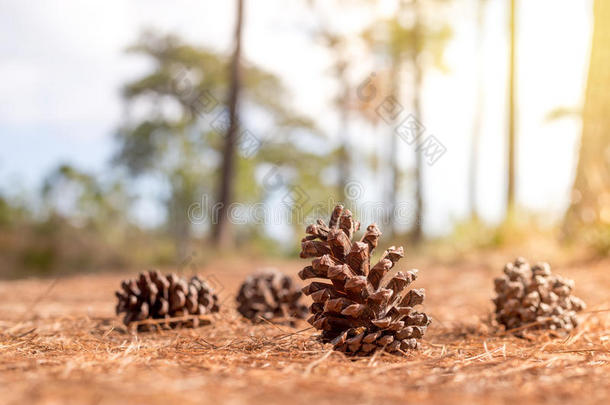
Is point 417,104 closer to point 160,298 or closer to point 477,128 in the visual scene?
point 477,128

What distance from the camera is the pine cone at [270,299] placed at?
267cm

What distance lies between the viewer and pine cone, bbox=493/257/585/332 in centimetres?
232

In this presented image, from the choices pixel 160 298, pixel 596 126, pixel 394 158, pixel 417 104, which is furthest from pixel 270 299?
pixel 394 158

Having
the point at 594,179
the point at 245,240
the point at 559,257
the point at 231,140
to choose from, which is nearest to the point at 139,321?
the point at 559,257

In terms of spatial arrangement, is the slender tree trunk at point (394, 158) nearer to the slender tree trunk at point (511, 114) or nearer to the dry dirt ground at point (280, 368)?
the slender tree trunk at point (511, 114)

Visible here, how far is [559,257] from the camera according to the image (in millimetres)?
5711

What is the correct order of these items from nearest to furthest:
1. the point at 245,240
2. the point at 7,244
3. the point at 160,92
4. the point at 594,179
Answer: the point at 594,179 → the point at 7,244 → the point at 160,92 → the point at 245,240

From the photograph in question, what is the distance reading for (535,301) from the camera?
232 cm

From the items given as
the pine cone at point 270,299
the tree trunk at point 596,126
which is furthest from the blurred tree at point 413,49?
the pine cone at point 270,299

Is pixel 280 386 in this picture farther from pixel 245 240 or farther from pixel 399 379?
pixel 245 240

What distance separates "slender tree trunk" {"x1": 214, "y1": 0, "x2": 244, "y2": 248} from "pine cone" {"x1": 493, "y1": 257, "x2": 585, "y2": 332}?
8.27 metres

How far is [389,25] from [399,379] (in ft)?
42.4

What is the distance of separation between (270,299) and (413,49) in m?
10.5

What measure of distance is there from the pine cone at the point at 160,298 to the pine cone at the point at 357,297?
2.88 feet
